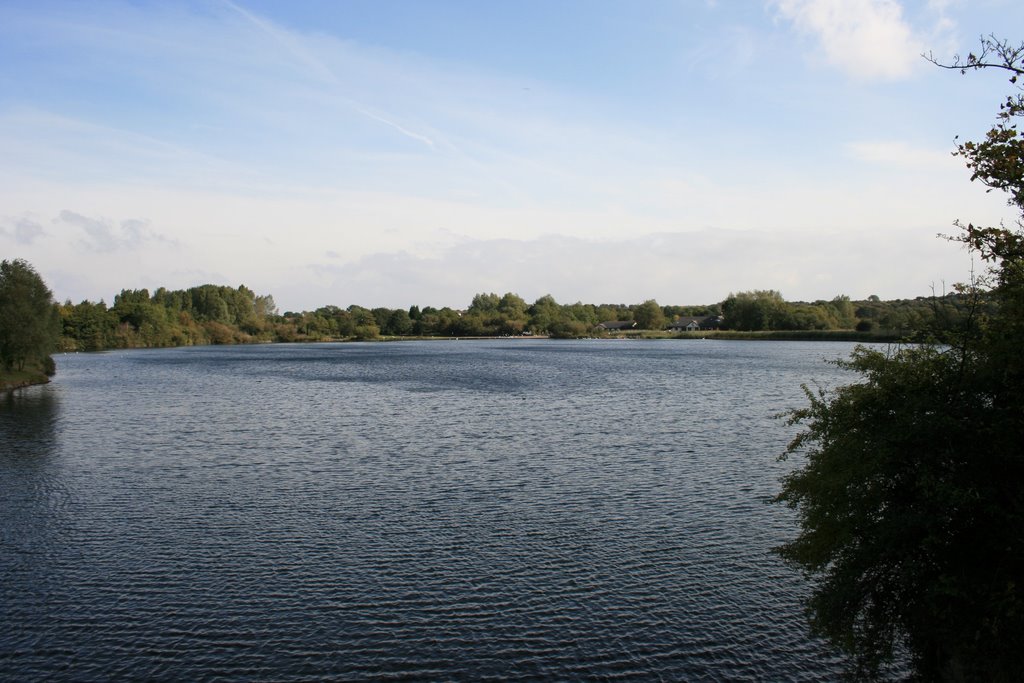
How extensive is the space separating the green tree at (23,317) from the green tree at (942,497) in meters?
70.1

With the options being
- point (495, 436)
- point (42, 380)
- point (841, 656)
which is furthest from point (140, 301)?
point (841, 656)

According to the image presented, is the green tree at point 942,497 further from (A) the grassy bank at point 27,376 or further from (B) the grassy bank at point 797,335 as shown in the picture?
(B) the grassy bank at point 797,335

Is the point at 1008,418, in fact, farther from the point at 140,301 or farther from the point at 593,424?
the point at 140,301

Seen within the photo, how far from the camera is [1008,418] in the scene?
10719 mm

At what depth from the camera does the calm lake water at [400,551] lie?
13.0 metres

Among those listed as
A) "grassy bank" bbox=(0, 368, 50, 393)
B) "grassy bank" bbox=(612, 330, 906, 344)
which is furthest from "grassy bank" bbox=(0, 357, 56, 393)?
"grassy bank" bbox=(612, 330, 906, 344)

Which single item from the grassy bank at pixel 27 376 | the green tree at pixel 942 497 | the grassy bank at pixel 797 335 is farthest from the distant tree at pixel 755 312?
the green tree at pixel 942 497

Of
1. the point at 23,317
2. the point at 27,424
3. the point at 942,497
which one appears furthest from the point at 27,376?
the point at 942,497

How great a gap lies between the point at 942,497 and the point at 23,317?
72.4 metres

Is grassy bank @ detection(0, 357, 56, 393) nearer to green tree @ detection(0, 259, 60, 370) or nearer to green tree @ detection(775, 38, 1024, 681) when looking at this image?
green tree @ detection(0, 259, 60, 370)

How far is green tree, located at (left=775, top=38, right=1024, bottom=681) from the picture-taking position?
1043 cm

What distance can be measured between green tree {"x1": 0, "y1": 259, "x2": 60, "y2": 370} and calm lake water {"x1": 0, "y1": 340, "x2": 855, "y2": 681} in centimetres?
2826

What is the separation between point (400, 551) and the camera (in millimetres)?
18391

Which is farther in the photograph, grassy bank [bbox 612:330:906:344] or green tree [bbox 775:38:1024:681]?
grassy bank [bbox 612:330:906:344]
